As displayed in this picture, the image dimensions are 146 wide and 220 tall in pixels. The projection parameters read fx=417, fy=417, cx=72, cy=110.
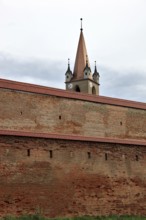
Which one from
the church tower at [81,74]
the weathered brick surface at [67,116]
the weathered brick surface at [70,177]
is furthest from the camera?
the church tower at [81,74]

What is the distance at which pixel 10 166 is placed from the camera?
1454 centimetres

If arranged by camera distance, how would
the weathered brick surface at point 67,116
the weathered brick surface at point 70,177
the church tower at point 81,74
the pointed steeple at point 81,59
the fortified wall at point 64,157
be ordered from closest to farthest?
the weathered brick surface at point 70,177, the fortified wall at point 64,157, the weathered brick surface at point 67,116, the church tower at point 81,74, the pointed steeple at point 81,59

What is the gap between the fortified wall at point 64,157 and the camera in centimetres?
1468

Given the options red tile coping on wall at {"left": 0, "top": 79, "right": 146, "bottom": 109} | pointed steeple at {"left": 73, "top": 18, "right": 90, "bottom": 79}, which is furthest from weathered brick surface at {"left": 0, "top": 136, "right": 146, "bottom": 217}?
pointed steeple at {"left": 73, "top": 18, "right": 90, "bottom": 79}

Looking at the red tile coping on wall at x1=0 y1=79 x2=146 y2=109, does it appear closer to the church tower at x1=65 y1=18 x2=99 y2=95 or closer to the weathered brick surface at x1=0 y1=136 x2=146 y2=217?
the weathered brick surface at x1=0 y1=136 x2=146 y2=217

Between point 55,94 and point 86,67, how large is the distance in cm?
2060

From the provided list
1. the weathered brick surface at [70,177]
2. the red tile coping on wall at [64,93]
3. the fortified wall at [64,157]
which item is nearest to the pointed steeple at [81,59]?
the red tile coping on wall at [64,93]

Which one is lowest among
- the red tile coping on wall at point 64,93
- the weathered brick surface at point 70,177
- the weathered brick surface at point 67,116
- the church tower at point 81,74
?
the weathered brick surface at point 70,177

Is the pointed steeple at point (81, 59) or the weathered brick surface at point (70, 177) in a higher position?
the pointed steeple at point (81, 59)

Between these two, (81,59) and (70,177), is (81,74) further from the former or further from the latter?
(70,177)

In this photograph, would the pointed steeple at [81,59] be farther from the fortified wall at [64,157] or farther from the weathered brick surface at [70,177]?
the weathered brick surface at [70,177]

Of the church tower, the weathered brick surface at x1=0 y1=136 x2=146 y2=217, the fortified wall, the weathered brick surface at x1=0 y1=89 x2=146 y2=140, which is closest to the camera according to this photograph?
the weathered brick surface at x1=0 y1=136 x2=146 y2=217

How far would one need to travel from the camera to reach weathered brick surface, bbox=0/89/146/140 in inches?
749

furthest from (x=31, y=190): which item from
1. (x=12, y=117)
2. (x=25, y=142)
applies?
(x=12, y=117)
